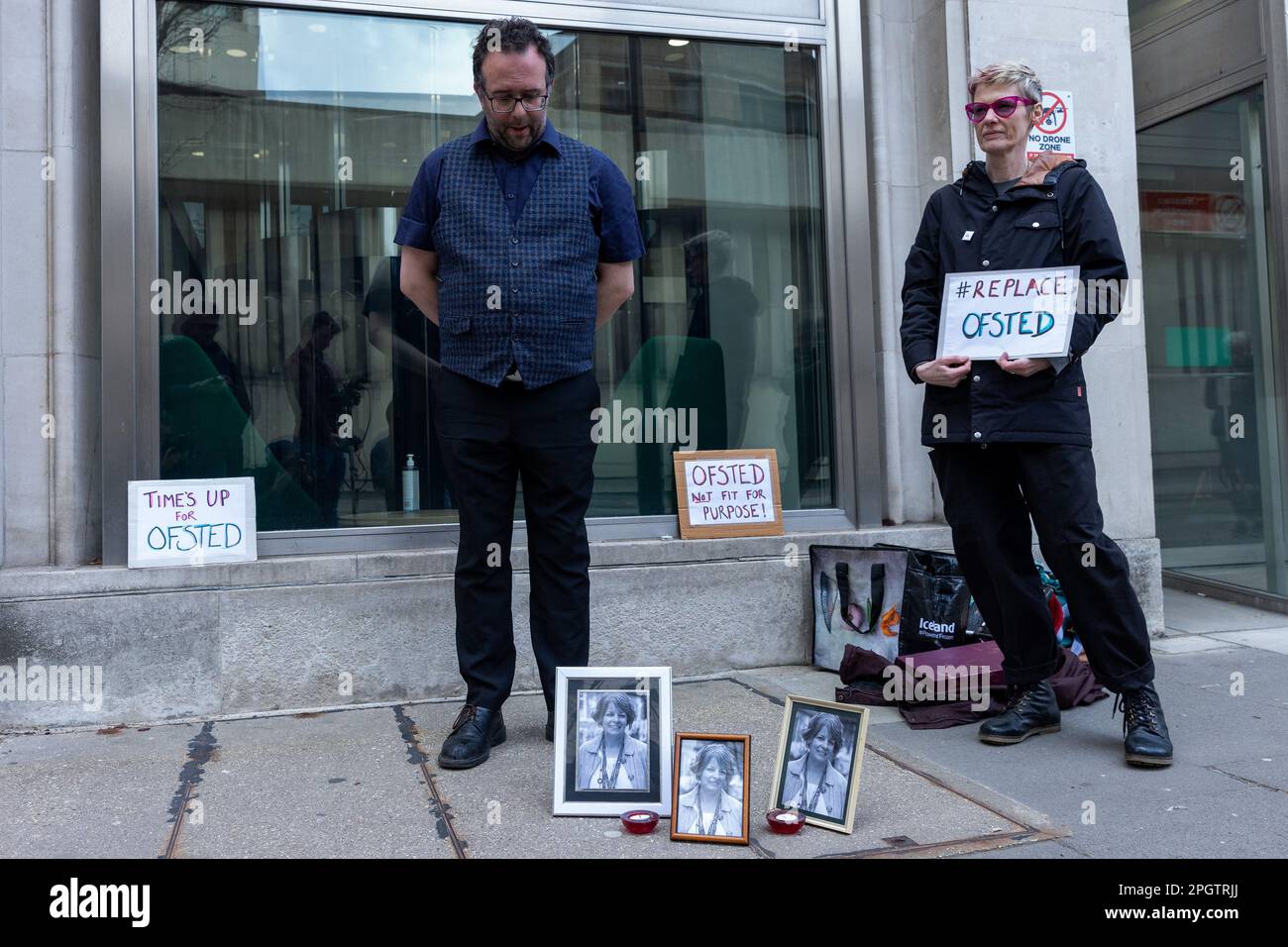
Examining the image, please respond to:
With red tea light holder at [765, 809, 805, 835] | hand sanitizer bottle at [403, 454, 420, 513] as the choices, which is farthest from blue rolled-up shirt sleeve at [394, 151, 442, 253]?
red tea light holder at [765, 809, 805, 835]

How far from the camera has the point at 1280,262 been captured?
18.5 feet

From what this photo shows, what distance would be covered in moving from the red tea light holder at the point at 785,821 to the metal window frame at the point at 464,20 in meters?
2.06

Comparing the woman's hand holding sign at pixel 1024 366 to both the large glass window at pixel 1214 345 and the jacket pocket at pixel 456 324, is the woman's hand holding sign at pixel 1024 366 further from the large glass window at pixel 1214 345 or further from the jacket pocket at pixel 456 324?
the large glass window at pixel 1214 345

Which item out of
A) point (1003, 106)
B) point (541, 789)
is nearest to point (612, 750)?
point (541, 789)

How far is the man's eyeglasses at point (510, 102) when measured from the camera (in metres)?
3.22

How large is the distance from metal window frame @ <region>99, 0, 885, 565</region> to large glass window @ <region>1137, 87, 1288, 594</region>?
2.32m

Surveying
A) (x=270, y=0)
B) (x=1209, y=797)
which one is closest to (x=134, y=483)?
(x=270, y=0)

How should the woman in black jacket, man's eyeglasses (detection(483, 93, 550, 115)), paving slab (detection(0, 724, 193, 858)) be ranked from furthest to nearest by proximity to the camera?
the woman in black jacket
man's eyeglasses (detection(483, 93, 550, 115))
paving slab (detection(0, 724, 193, 858))

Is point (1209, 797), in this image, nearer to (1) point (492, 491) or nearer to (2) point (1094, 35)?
(1) point (492, 491)

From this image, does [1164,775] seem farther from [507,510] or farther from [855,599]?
[507,510]

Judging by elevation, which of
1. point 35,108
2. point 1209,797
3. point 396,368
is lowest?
point 1209,797

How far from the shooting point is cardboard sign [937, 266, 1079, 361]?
328 centimetres

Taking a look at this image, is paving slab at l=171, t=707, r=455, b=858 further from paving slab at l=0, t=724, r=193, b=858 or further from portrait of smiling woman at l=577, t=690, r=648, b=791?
portrait of smiling woman at l=577, t=690, r=648, b=791

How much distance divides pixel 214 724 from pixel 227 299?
165 centimetres
